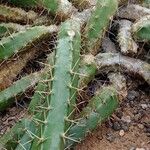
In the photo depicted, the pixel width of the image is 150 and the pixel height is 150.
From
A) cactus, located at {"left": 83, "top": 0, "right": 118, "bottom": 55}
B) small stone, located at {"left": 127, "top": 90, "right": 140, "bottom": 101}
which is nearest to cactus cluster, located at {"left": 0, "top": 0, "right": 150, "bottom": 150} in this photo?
cactus, located at {"left": 83, "top": 0, "right": 118, "bottom": 55}

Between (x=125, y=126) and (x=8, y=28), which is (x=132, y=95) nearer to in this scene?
(x=125, y=126)

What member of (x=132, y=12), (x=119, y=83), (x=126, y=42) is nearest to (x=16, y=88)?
(x=119, y=83)

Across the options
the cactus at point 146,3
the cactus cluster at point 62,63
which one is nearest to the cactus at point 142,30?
the cactus cluster at point 62,63

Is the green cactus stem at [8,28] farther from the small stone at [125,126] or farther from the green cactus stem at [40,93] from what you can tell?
the small stone at [125,126]

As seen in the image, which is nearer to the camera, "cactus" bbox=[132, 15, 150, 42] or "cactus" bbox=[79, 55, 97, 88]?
"cactus" bbox=[79, 55, 97, 88]

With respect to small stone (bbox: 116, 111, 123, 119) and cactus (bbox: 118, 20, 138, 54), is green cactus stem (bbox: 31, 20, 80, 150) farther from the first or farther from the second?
small stone (bbox: 116, 111, 123, 119)
